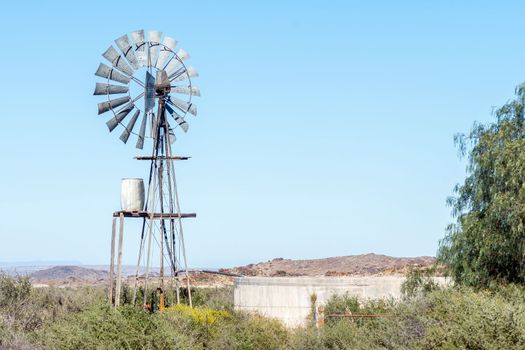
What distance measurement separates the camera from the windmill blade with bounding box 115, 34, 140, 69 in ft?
104

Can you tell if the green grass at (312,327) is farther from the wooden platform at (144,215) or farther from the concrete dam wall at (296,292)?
the wooden platform at (144,215)

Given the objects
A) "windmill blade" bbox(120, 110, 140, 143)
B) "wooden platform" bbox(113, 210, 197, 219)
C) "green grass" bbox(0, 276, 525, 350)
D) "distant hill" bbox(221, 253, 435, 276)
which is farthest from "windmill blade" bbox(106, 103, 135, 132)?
"distant hill" bbox(221, 253, 435, 276)

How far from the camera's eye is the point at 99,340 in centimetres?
2386

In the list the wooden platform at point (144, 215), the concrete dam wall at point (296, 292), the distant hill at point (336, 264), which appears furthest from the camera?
the distant hill at point (336, 264)

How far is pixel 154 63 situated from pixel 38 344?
38.2 feet

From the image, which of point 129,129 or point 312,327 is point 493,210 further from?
point 129,129

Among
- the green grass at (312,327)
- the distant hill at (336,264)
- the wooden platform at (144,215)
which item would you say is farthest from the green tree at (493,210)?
the distant hill at (336,264)

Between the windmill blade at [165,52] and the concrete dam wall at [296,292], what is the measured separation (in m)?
7.94

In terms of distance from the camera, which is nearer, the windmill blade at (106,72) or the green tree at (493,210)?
the green tree at (493,210)

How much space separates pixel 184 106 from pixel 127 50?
285 centimetres

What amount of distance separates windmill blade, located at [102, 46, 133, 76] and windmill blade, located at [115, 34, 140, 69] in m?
0.19

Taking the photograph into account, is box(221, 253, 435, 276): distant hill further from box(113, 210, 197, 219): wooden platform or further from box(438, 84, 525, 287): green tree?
box(438, 84, 525, 287): green tree

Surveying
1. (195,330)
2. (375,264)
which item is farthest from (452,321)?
(375,264)

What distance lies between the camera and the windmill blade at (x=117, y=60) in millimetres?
31641
